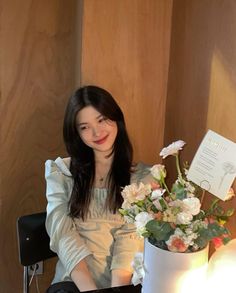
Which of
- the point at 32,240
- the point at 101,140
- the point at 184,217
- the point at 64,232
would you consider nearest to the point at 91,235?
the point at 64,232

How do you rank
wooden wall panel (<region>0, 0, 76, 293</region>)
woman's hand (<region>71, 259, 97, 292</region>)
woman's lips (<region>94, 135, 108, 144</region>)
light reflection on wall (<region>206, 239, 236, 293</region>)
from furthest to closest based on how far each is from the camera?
wooden wall panel (<region>0, 0, 76, 293</region>), woman's lips (<region>94, 135, 108, 144</region>), woman's hand (<region>71, 259, 97, 292</region>), light reflection on wall (<region>206, 239, 236, 293</region>)

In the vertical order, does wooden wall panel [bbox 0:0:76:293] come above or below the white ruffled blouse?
above

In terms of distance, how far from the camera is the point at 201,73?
139cm

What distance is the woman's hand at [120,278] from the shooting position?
57.6 inches

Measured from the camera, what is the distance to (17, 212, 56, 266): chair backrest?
1564 millimetres

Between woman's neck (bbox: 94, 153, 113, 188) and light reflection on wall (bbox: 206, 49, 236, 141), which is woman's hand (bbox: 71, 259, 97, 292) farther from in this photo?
light reflection on wall (bbox: 206, 49, 236, 141)

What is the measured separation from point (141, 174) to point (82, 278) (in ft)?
1.48

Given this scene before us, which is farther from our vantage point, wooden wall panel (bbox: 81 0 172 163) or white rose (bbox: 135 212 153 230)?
wooden wall panel (bbox: 81 0 172 163)

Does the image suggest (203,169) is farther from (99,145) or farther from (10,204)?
(10,204)

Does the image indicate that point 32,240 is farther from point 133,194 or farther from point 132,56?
point 132,56

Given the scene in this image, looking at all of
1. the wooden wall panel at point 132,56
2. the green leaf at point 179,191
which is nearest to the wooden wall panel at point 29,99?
the wooden wall panel at point 132,56

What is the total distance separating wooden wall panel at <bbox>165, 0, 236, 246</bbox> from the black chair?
0.63 m

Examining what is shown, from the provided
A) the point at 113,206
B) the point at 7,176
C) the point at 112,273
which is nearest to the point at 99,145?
the point at 113,206

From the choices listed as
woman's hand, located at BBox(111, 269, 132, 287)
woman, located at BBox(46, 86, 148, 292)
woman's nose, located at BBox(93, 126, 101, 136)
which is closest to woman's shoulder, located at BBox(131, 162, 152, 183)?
woman, located at BBox(46, 86, 148, 292)
